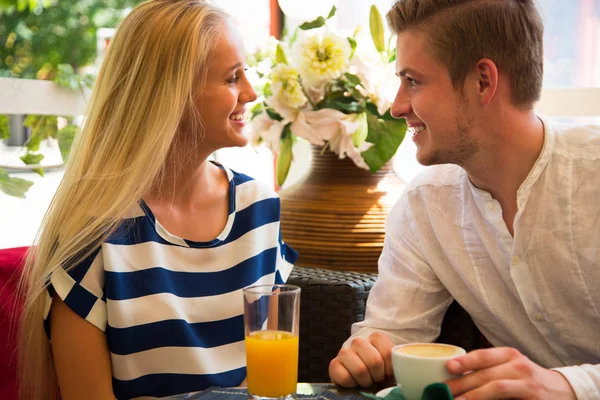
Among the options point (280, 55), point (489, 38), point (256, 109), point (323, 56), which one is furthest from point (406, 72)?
point (256, 109)

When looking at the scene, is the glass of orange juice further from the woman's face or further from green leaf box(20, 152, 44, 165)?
green leaf box(20, 152, 44, 165)

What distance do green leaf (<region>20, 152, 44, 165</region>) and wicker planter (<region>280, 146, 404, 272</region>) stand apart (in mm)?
765

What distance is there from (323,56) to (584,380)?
1.10 m

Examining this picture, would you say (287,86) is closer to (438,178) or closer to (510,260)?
(438,178)

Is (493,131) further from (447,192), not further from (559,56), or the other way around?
(559,56)

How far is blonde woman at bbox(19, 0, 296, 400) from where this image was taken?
1.41m

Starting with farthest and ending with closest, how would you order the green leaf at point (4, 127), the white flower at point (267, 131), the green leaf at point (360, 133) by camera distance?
the green leaf at point (4, 127) → the white flower at point (267, 131) → the green leaf at point (360, 133)

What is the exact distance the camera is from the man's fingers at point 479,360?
1.00 meters

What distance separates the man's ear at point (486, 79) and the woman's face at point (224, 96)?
1.54 ft

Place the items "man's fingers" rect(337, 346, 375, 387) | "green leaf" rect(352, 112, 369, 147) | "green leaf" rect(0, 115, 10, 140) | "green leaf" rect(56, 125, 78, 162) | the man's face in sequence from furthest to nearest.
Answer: "green leaf" rect(56, 125, 78, 162) → "green leaf" rect(0, 115, 10, 140) → "green leaf" rect(352, 112, 369, 147) → the man's face → "man's fingers" rect(337, 346, 375, 387)

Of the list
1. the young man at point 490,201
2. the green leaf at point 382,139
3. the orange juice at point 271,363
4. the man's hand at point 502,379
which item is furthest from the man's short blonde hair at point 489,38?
the orange juice at point 271,363

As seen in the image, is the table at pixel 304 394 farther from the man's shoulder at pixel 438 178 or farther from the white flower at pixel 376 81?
the white flower at pixel 376 81

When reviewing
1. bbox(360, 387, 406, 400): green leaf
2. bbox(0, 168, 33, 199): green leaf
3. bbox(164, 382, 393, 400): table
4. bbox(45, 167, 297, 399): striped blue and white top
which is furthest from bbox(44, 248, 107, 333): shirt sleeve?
bbox(0, 168, 33, 199): green leaf

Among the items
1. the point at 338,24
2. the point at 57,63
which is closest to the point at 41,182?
the point at 57,63
